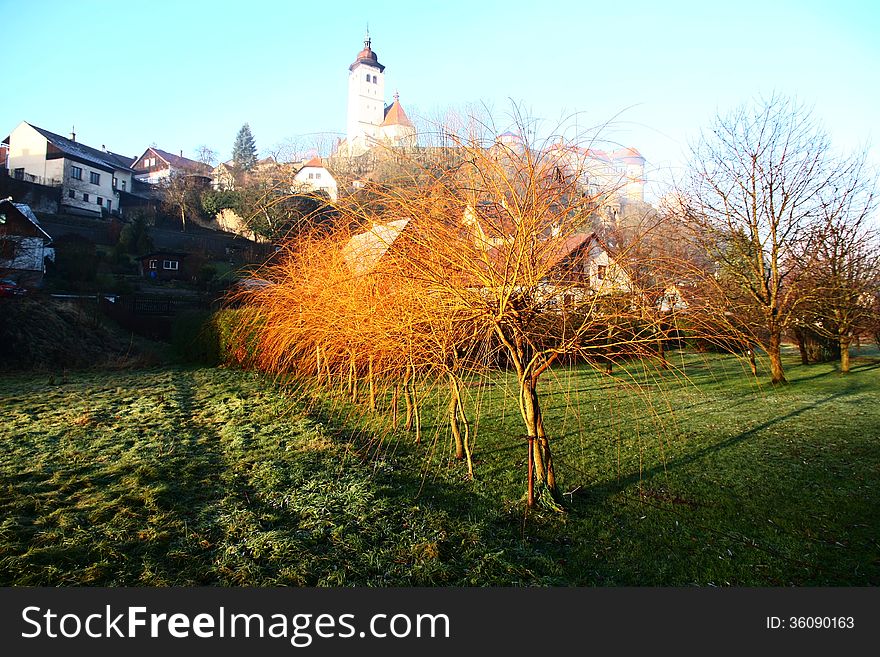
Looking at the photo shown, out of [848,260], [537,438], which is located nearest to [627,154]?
[537,438]

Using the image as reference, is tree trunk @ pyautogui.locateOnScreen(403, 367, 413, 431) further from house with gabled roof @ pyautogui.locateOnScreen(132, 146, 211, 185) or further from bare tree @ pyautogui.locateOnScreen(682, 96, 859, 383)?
house with gabled roof @ pyautogui.locateOnScreen(132, 146, 211, 185)

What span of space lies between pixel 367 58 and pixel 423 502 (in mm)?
88969

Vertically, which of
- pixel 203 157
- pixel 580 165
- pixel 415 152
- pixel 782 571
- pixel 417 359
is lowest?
pixel 782 571

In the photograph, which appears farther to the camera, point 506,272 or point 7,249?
point 7,249

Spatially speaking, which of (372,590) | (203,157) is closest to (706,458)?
(372,590)

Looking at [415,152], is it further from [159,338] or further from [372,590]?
[159,338]

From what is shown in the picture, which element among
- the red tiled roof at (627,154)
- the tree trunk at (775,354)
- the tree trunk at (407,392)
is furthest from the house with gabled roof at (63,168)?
the red tiled roof at (627,154)

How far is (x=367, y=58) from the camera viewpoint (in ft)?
263

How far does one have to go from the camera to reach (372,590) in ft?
7.91

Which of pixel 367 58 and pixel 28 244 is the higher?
pixel 367 58

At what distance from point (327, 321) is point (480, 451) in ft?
6.58

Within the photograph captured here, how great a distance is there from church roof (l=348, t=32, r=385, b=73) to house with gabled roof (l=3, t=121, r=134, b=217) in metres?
50.8

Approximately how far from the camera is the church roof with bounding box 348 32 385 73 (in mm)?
79938

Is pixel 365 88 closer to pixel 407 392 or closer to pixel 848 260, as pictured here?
pixel 848 260
